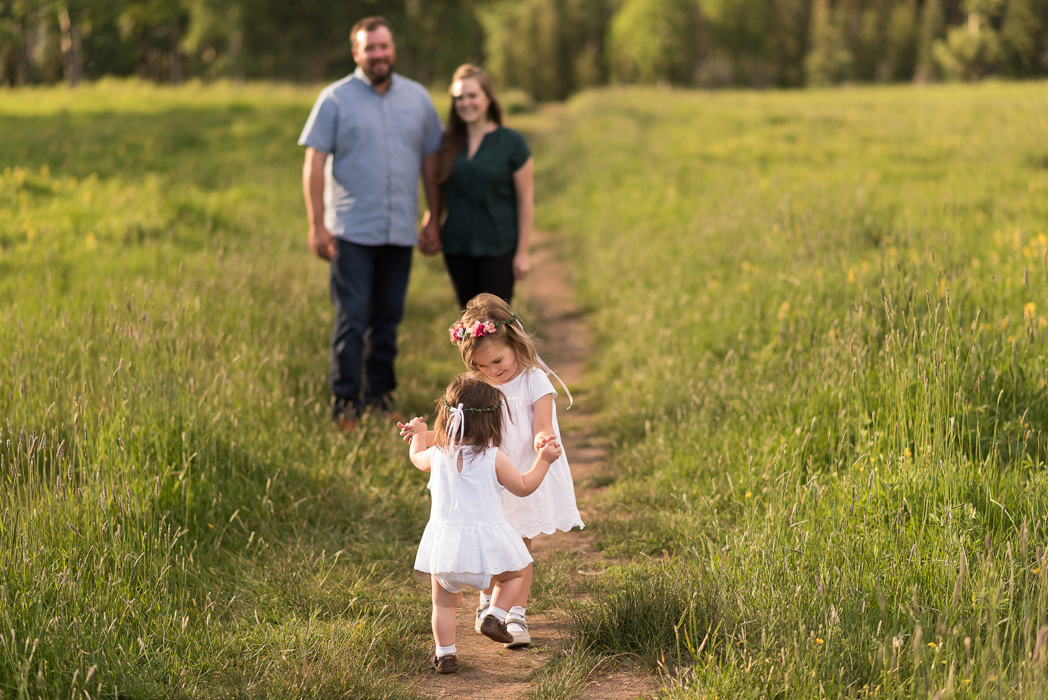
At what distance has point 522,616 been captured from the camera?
3205 millimetres

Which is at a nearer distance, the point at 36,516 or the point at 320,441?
the point at 36,516

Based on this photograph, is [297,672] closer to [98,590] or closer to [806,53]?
[98,590]

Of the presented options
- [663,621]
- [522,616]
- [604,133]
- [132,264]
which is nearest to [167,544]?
[522,616]

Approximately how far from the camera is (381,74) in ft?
17.7

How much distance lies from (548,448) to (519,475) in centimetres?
21

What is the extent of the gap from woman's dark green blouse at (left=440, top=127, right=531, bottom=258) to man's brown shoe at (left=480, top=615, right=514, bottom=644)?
294 centimetres

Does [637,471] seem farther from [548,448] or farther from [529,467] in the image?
[548,448]

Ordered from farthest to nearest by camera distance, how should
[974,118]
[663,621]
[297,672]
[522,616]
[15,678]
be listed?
1. [974,118]
2. [522,616]
3. [663,621]
4. [297,672]
5. [15,678]

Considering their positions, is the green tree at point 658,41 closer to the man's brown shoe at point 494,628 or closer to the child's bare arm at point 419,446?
the child's bare arm at point 419,446

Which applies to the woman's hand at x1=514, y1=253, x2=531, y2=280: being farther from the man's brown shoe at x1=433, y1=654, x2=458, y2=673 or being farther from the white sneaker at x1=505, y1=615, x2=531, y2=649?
the man's brown shoe at x1=433, y1=654, x2=458, y2=673

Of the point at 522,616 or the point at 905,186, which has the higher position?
the point at 905,186

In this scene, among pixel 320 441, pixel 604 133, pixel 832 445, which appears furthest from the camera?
pixel 604 133

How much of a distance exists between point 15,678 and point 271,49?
144 ft

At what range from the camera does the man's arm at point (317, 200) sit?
537 cm
